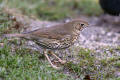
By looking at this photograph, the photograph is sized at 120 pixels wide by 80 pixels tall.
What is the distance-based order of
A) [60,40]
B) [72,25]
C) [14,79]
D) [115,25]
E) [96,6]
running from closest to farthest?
[14,79], [60,40], [72,25], [115,25], [96,6]

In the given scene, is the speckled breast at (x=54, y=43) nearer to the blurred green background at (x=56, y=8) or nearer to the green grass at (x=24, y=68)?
the green grass at (x=24, y=68)

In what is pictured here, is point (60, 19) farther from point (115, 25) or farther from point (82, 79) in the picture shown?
point (82, 79)

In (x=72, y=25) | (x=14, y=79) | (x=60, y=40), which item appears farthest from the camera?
(x=72, y=25)

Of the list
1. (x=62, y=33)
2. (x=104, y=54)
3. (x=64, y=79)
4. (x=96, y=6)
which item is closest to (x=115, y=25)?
(x=96, y=6)

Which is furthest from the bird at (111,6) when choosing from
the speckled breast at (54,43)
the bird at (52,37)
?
the speckled breast at (54,43)

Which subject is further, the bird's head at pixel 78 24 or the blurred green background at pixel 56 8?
the blurred green background at pixel 56 8

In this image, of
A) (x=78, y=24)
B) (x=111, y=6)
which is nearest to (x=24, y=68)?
(x=78, y=24)

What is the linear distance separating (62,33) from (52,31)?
19 centimetres

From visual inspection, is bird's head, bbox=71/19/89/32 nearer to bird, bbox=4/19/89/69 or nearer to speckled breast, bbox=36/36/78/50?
bird, bbox=4/19/89/69

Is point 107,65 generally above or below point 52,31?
below

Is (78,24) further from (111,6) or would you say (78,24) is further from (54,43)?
(111,6)

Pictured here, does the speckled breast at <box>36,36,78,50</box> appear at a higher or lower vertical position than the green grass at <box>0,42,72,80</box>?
higher

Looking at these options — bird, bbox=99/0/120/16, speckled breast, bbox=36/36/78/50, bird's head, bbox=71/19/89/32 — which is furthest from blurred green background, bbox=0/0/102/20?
speckled breast, bbox=36/36/78/50

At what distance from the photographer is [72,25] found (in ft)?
17.6
